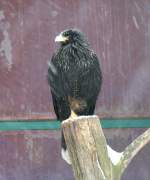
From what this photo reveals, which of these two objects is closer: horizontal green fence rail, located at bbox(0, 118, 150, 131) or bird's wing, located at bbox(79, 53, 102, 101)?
bird's wing, located at bbox(79, 53, 102, 101)

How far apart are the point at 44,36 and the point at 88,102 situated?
1.13 metres

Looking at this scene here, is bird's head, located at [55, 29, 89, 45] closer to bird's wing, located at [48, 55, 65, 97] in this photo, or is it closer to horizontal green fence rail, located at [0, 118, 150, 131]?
bird's wing, located at [48, 55, 65, 97]

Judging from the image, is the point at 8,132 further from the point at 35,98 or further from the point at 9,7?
the point at 9,7

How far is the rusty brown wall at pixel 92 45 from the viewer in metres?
5.94

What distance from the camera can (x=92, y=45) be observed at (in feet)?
19.8

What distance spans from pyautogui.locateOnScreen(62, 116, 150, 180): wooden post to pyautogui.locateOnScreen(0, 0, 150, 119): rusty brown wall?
7.54 ft

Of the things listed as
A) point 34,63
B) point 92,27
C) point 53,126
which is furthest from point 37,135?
point 92,27

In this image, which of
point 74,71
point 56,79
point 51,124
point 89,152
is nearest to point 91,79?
point 74,71

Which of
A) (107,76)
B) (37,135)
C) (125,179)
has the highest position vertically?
(107,76)

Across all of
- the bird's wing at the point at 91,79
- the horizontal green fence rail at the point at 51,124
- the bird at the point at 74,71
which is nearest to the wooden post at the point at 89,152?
the bird at the point at 74,71

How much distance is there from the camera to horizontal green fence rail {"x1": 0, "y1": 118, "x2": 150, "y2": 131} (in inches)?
231

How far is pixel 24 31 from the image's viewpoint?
5.98m

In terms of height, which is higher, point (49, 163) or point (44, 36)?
point (44, 36)

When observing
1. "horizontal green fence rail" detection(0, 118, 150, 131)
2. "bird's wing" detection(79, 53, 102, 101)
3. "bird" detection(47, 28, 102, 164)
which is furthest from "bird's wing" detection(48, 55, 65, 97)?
"horizontal green fence rail" detection(0, 118, 150, 131)
